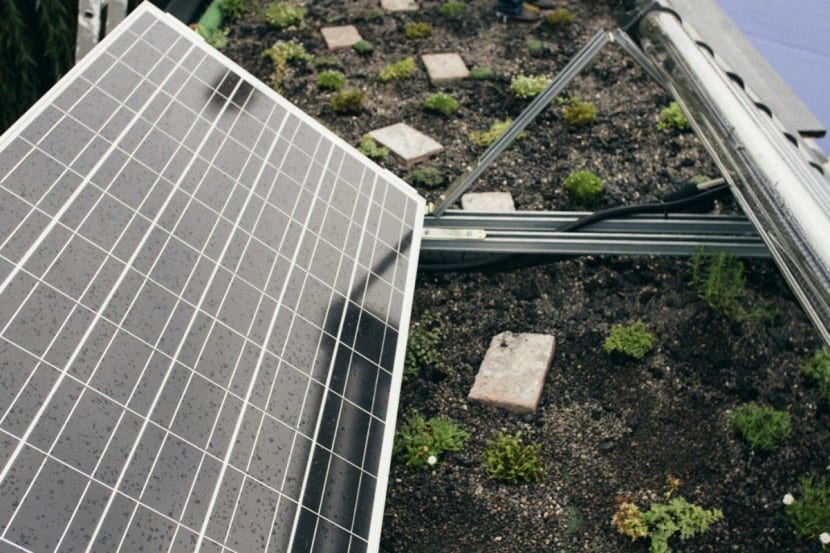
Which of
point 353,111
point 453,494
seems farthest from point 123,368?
point 353,111

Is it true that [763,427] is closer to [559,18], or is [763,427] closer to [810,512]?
[810,512]

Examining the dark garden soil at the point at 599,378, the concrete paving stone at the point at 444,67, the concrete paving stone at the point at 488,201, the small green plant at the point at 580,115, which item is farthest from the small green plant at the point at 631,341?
the concrete paving stone at the point at 444,67

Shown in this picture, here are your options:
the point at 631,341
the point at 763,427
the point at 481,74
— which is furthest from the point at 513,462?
the point at 481,74

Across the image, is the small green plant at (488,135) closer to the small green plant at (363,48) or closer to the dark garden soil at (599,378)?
the dark garden soil at (599,378)

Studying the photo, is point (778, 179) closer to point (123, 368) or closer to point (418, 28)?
point (123, 368)

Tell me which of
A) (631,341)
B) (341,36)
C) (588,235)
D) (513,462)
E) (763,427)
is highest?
(588,235)

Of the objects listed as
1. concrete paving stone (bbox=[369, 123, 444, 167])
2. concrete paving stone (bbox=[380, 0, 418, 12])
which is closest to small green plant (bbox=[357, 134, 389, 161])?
concrete paving stone (bbox=[369, 123, 444, 167])
